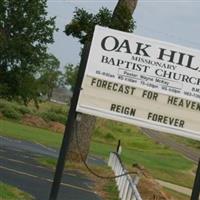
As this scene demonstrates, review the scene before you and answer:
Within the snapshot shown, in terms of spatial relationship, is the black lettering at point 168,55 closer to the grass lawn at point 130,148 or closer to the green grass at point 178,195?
the green grass at point 178,195

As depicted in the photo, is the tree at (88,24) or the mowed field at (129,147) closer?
the tree at (88,24)

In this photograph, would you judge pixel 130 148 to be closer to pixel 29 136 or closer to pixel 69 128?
pixel 29 136

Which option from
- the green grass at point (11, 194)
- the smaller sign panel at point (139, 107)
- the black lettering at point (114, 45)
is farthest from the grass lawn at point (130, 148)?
the black lettering at point (114, 45)

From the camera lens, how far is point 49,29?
3184cm

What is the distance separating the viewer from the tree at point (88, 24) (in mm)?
22469

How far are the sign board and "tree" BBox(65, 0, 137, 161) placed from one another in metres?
13.1

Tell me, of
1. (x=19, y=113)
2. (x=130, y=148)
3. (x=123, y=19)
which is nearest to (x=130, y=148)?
(x=130, y=148)

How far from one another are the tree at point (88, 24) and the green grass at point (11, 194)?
30.3 ft

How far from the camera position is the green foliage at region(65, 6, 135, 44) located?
73.4 feet

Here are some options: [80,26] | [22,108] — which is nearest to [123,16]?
[80,26]

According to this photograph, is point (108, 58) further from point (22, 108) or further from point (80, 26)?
point (22, 108)

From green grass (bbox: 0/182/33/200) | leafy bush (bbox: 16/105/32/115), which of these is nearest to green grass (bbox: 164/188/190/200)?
green grass (bbox: 0/182/33/200)

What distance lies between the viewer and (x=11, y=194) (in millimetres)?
12594

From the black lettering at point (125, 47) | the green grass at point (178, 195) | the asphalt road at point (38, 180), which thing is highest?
the black lettering at point (125, 47)
